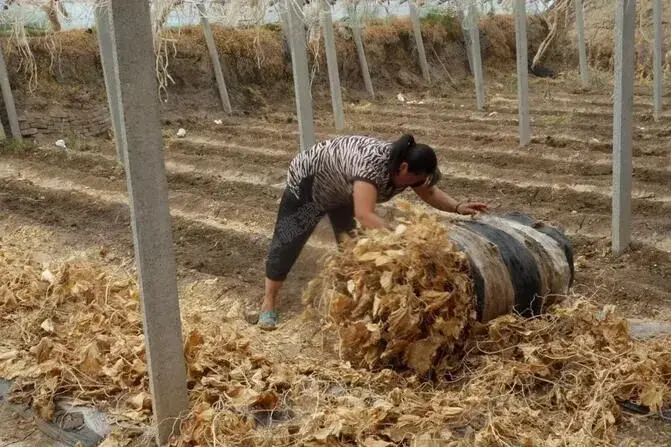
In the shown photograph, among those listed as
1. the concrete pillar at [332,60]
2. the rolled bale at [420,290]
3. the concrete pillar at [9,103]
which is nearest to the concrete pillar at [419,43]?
the concrete pillar at [332,60]

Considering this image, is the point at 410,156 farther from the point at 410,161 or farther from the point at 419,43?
the point at 419,43

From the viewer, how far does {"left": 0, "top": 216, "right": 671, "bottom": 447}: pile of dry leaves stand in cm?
257

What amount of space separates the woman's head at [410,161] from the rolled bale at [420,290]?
345 millimetres

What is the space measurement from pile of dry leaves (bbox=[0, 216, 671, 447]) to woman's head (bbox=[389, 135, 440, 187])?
1.34ft

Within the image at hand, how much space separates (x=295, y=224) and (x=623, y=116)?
8.15 feet

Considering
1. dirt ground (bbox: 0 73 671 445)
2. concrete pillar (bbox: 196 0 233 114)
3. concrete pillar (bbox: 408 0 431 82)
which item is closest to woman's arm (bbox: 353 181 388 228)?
dirt ground (bbox: 0 73 671 445)

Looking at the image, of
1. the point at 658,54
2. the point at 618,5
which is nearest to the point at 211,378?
the point at 618,5

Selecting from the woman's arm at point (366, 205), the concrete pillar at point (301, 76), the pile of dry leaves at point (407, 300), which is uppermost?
the concrete pillar at point (301, 76)

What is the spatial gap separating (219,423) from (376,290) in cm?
89

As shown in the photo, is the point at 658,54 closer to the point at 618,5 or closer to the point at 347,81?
the point at 618,5

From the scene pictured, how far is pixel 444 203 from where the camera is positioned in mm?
3912

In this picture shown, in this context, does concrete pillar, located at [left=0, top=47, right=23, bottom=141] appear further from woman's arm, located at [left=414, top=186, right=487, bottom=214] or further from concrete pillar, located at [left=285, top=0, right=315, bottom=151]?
woman's arm, located at [left=414, top=186, right=487, bottom=214]

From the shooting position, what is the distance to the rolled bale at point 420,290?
304cm

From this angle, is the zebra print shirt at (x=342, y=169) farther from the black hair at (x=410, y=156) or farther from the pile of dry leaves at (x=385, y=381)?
the pile of dry leaves at (x=385, y=381)
